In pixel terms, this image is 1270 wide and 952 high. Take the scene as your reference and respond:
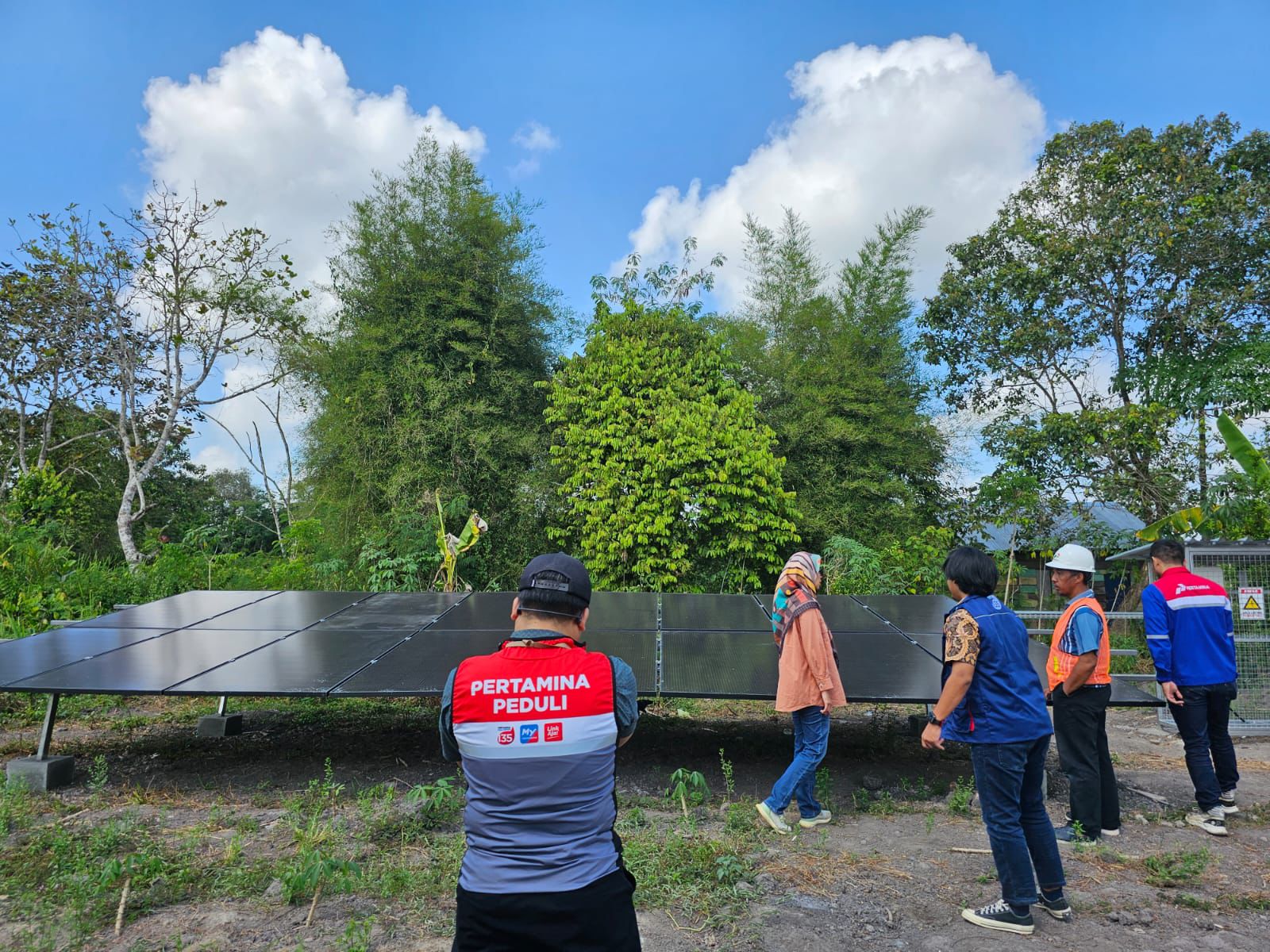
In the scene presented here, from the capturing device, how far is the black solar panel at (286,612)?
24.4ft

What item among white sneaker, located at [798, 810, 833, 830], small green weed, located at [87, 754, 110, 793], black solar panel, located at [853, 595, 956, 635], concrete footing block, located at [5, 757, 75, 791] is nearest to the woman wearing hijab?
white sneaker, located at [798, 810, 833, 830]

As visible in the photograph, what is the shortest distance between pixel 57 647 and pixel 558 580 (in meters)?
6.28

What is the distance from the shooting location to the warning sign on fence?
785cm

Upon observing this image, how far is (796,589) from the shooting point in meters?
4.97

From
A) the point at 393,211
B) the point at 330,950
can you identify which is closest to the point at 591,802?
the point at 330,950

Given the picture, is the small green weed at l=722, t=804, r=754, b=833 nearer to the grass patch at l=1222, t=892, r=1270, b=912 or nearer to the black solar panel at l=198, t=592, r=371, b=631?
the grass patch at l=1222, t=892, r=1270, b=912

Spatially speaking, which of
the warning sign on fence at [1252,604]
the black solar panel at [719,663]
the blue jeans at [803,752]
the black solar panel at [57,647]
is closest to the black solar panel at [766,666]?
the black solar panel at [719,663]

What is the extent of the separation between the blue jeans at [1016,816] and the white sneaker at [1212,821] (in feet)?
7.07

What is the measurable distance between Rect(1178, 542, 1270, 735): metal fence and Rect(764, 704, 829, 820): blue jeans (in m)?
5.22

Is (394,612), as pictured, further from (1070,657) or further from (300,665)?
(1070,657)

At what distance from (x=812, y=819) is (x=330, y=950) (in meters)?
2.97

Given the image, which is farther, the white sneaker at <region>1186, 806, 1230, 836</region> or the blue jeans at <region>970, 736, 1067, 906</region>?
the white sneaker at <region>1186, 806, 1230, 836</region>

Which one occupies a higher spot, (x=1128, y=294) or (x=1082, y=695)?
(x=1128, y=294)

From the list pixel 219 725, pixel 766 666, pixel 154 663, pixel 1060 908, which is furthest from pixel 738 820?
pixel 219 725
